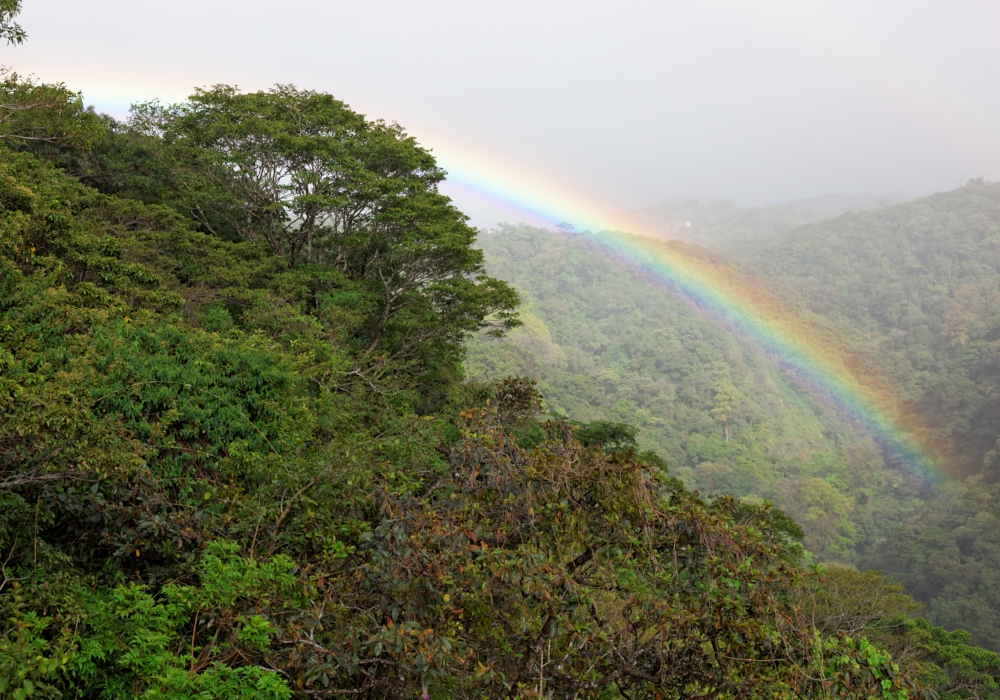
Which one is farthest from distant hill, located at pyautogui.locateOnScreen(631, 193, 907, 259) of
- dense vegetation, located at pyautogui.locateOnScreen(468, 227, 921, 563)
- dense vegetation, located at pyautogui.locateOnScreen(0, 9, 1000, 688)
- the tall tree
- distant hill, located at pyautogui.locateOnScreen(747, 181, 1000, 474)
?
dense vegetation, located at pyautogui.locateOnScreen(0, 9, 1000, 688)

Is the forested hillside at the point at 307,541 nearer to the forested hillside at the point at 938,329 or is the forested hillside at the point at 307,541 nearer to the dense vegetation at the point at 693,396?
the forested hillside at the point at 938,329

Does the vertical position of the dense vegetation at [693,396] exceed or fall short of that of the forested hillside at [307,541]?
it falls short

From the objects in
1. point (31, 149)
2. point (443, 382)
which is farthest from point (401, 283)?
point (31, 149)

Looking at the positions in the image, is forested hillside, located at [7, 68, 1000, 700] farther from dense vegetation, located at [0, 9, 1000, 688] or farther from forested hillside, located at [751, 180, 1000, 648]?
forested hillside, located at [751, 180, 1000, 648]

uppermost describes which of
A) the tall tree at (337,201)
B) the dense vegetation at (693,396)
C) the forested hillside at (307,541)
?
the tall tree at (337,201)

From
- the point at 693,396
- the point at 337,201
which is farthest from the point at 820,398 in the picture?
the point at 337,201

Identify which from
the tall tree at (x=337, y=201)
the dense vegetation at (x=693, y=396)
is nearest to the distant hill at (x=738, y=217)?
the dense vegetation at (x=693, y=396)

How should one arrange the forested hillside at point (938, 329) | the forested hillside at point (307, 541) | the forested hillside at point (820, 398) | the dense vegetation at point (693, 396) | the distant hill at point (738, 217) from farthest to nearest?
1. the distant hill at point (738, 217)
2. the dense vegetation at point (693, 396)
3. the forested hillside at point (820, 398)
4. the forested hillside at point (938, 329)
5. the forested hillside at point (307, 541)

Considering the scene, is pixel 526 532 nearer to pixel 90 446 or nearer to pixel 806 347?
pixel 90 446

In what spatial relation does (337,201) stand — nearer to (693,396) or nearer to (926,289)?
(693,396)

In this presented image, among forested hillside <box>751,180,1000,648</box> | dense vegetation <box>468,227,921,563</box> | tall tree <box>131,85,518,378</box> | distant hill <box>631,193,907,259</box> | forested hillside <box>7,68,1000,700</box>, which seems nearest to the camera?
forested hillside <box>7,68,1000,700</box>

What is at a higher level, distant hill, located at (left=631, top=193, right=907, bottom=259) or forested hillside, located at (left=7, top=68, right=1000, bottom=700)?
distant hill, located at (left=631, top=193, right=907, bottom=259)

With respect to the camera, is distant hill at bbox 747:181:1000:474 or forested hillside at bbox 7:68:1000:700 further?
distant hill at bbox 747:181:1000:474

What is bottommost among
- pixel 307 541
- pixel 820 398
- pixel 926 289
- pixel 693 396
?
pixel 820 398
